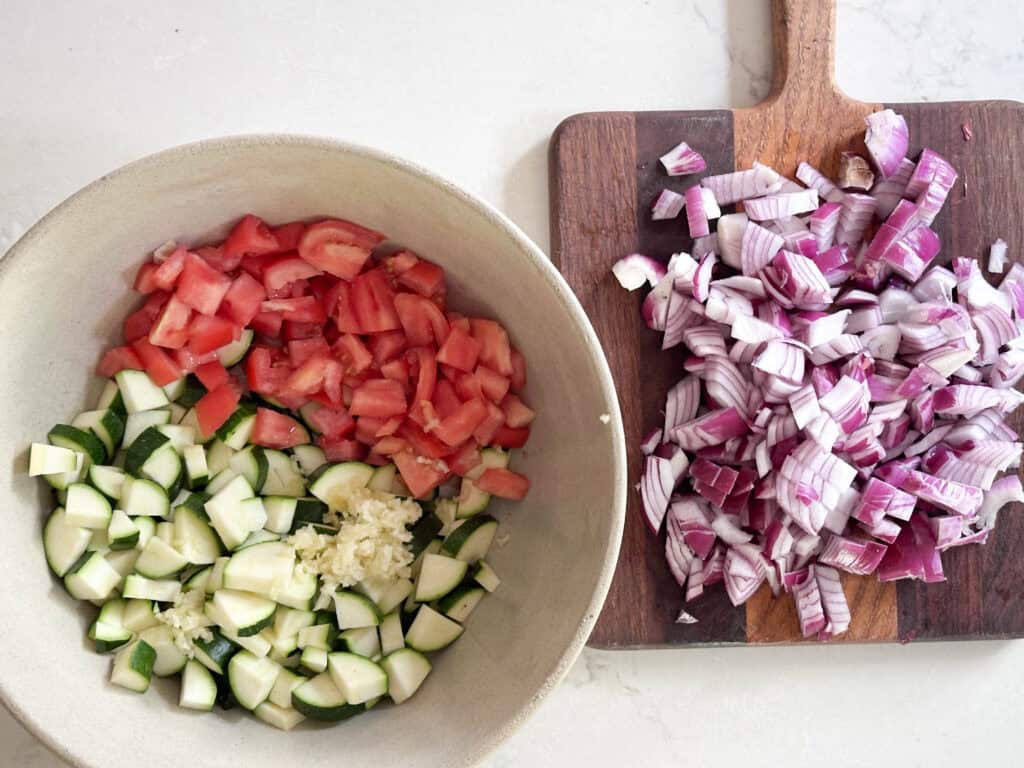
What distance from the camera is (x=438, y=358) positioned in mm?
→ 1550

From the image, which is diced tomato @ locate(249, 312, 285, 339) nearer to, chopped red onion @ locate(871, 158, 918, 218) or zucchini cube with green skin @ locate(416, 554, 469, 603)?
zucchini cube with green skin @ locate(416, 554, 469, 603)

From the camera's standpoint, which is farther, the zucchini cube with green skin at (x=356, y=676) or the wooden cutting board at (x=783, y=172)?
the wooden cutting board at (x=783, y=172)

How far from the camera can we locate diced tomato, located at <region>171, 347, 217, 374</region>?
153cm

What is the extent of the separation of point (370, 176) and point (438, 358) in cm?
30

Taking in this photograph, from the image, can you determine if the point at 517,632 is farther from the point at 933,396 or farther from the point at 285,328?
the point at 933,396

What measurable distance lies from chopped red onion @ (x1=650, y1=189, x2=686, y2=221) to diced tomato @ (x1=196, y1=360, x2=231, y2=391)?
29.5 inches

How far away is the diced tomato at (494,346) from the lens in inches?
61.4

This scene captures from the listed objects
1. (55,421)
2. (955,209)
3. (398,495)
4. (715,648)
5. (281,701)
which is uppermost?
(955,209)

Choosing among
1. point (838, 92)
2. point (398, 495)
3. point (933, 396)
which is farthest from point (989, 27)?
point (398, 495)

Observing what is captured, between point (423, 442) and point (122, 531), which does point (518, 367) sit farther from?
point (122, 531)

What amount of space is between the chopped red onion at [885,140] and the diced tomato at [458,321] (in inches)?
29.2

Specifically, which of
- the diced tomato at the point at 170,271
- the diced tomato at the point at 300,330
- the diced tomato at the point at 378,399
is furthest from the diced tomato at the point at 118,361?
the diced tomato at the point at 378,399

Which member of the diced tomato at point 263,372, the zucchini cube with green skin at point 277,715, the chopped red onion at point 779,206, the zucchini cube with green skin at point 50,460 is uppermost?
the chopped red onion at point 779,206

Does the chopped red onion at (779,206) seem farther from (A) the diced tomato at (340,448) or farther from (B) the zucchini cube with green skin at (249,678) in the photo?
(B) the zucchini cube with green skin at (249,678)
